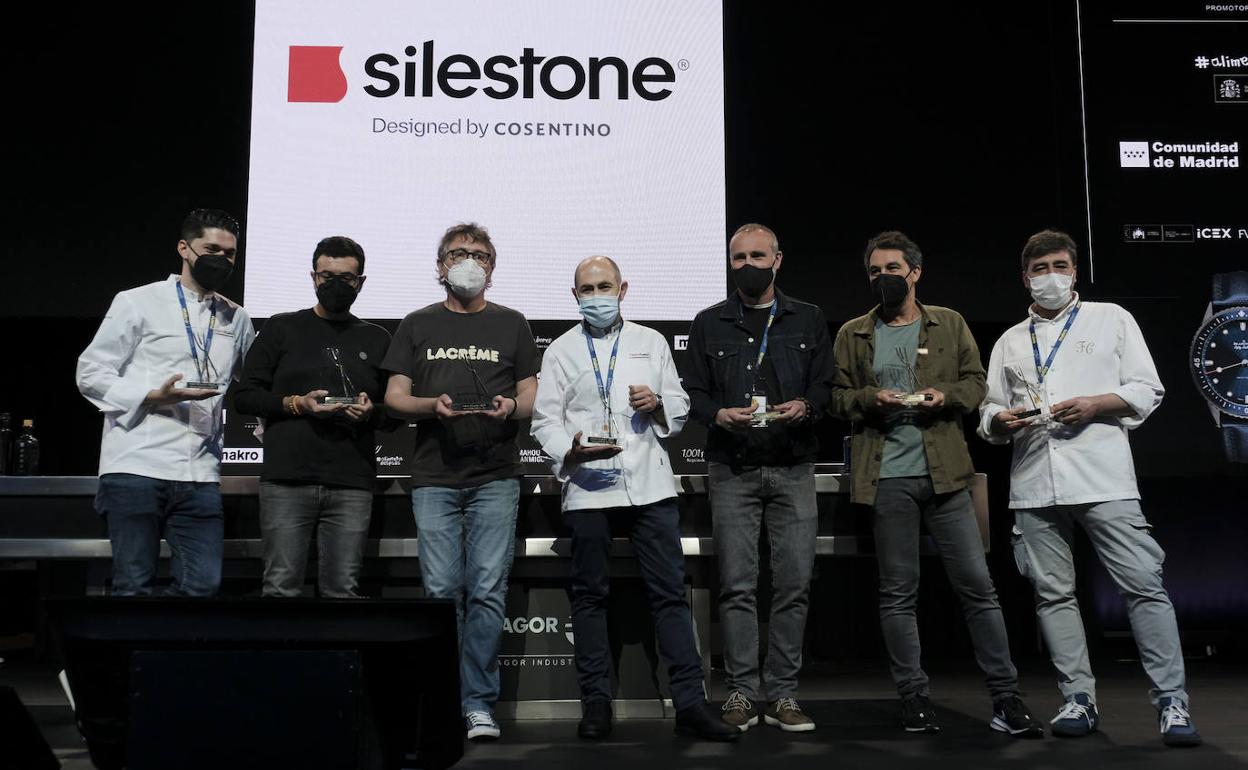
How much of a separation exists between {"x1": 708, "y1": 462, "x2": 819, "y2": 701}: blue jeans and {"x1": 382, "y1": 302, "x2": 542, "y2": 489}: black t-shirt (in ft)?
2.53

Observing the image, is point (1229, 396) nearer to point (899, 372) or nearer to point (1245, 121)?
Answer: point (1245, 121)

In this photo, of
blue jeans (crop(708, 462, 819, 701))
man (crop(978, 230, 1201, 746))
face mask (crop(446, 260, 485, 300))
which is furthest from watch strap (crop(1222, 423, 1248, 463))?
face mask (crop(446, 260, 485, 300))

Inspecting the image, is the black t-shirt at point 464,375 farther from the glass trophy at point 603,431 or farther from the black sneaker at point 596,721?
the black sneaker at point 596,721

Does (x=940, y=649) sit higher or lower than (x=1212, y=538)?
lower

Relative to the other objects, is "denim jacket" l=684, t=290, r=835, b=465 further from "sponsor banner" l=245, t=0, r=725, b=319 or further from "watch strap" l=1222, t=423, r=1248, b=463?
"watch strap" l=1222, t=423, r=1248, b=463

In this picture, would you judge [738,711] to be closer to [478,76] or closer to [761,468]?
[761,468]

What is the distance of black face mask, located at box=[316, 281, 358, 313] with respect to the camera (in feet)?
11.7

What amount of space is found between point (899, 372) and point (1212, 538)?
3.27 metres

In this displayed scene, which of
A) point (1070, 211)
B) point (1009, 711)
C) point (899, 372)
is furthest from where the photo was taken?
point (1070, 211)

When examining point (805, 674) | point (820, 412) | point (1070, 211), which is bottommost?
point (805, 674)

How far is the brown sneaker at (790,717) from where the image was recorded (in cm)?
347

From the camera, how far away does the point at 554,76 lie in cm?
516

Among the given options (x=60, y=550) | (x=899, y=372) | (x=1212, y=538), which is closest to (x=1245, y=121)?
(x=1212, y=538)

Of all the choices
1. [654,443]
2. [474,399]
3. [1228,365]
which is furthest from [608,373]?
[1228,365]
